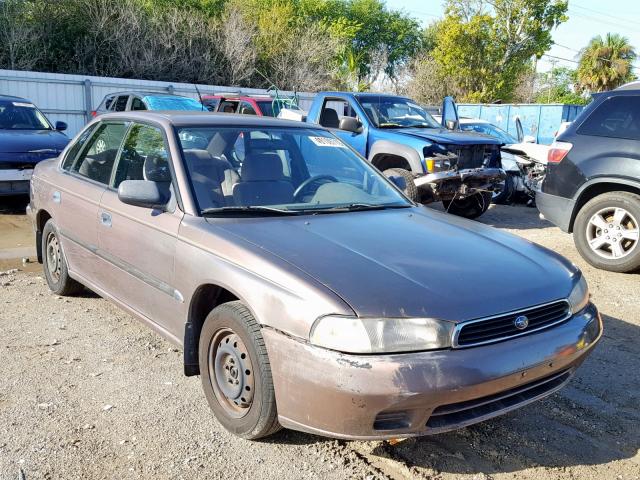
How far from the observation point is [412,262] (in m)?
3.05

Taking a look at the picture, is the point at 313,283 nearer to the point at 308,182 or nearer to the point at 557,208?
the point at 308,182

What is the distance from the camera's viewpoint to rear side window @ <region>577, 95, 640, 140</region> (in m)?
6.58

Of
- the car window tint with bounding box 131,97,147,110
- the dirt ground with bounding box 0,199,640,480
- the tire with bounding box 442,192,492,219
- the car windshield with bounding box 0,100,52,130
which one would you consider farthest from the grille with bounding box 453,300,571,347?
the car window tint with bounding box 131,97,147,110

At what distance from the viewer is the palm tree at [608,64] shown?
130 feet

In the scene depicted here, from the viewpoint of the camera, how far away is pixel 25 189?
8.88 meters

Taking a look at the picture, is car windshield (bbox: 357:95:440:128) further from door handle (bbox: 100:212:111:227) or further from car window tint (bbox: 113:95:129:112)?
car window tint (bbox: 113:95:129:112)

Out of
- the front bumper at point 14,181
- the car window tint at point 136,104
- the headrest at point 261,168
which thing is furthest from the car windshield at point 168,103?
the headrest at point 261,168

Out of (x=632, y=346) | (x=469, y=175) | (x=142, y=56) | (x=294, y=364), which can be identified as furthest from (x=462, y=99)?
(x=294, y=364)

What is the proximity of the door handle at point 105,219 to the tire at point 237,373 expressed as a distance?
1329mm

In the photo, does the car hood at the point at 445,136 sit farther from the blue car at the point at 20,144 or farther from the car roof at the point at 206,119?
the blue car at the point at 20,144

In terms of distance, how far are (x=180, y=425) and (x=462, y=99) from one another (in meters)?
34.7

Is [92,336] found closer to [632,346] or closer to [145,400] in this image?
[145,400]

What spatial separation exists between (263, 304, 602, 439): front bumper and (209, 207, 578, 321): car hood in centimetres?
19

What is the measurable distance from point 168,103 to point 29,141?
380cm
